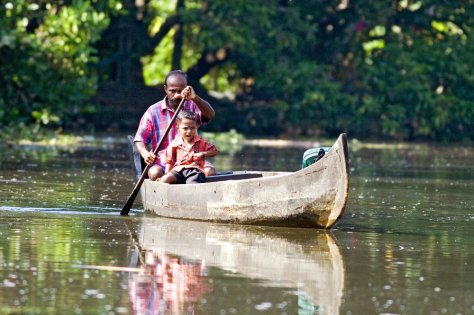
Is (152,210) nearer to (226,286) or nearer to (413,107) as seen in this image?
(226,286)

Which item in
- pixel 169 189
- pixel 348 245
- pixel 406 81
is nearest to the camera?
pixel 348 245

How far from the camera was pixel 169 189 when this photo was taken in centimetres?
1366

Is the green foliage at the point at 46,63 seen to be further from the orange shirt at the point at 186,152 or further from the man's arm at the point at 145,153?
the orange shirt at the point at 186,152

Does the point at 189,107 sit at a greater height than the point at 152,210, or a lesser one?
greater

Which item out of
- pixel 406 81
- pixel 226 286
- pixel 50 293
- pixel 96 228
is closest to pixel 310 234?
pixel 96 228

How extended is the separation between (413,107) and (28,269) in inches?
1238

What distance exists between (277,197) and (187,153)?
1.35 metres

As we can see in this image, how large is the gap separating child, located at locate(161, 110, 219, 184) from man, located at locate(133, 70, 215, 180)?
11.1 inches

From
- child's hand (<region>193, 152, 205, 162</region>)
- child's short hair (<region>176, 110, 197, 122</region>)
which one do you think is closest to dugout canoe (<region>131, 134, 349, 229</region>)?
child's hand (<region>193, 152, 205, 162</region>)

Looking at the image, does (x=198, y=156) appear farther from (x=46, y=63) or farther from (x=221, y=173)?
(x=46, y=63)

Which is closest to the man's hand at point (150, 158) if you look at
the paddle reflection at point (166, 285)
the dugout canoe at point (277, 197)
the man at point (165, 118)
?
the man at point (165, 118)

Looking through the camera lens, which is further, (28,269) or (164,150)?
(164,150)

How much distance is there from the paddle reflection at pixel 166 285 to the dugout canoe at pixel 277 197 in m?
2.34

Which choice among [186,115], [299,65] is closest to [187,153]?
[186,115]
